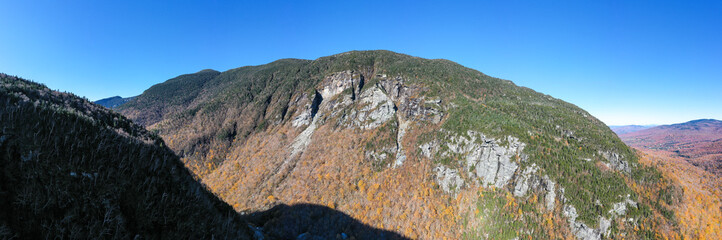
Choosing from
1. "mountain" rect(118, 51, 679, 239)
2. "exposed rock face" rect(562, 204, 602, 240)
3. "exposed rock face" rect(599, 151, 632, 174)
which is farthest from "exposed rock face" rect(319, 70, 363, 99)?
"exposed rock face" rect(599, 151, 632, 174)

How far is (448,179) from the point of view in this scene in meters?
53.3

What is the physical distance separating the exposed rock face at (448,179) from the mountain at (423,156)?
256 millimetres

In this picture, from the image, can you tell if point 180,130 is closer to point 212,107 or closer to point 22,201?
point 212,107

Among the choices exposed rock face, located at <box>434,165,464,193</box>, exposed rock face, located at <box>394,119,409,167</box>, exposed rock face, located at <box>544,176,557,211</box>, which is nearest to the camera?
exposed rock face, located at <box>544,176,557,211</box>

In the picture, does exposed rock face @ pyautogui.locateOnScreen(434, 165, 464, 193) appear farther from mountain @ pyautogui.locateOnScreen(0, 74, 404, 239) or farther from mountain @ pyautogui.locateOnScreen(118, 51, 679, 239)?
mountain @ pyautogui.locateOnScreen(0, 74, 404, 239)

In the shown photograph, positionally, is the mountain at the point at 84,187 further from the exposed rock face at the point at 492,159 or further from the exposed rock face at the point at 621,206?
the exposed rock face at the point at 621,206

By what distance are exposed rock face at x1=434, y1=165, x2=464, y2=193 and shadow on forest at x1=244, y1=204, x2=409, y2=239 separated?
16.9 m

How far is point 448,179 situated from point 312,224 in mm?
36738

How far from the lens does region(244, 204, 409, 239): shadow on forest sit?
48688 millimetres

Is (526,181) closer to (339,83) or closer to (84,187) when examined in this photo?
(84,187)

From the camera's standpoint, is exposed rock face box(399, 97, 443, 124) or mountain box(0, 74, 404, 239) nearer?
mountain box(0, 74, 404, 239)

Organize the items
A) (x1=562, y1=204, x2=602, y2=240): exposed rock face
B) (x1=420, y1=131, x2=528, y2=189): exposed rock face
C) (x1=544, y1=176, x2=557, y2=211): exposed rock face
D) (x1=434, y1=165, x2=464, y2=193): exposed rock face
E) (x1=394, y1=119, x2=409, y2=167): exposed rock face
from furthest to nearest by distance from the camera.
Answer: (x1=394, y1=119, x2=409, y2=167): exposed rock face → (x1=434, y1=165, x2=464, y2=193): exposed rock face → (x1=420, y1=131, x2=528, y2=189): exposed rock face → (x1=544, y1=176, x2=557, y2=211): exposed rock face → (x1=562, y1=204, x2=602, y2=240): exposed rock face

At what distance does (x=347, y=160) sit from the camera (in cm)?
6919

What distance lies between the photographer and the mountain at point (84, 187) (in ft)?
22.7
